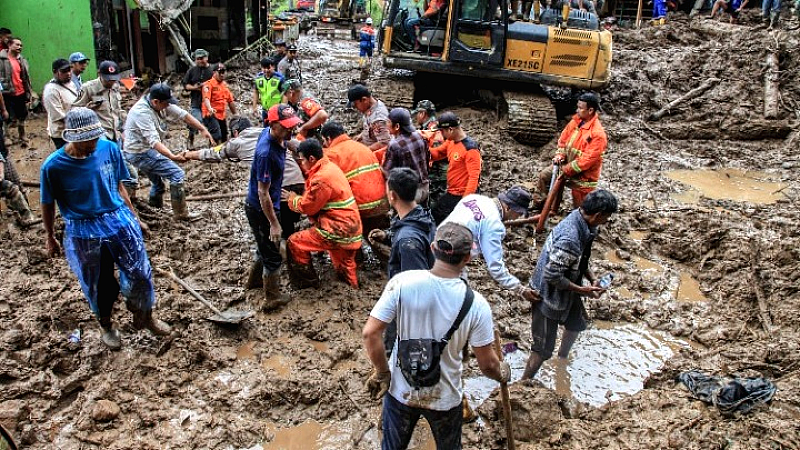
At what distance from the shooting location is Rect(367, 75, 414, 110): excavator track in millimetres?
10320

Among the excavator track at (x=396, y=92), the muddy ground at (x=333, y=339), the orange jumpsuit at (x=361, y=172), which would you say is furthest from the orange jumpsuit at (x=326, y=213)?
the excavator track at (x=396, y=92)

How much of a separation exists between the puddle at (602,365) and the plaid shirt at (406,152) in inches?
78.7

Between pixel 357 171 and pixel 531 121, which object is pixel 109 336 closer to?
pixel 357 171

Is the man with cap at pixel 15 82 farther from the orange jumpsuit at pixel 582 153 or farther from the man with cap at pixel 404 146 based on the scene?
the orange jumpsuit at pixel 582 153

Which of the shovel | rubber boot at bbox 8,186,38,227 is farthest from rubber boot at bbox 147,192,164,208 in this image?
the shovel

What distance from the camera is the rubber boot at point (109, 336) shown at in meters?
4.62

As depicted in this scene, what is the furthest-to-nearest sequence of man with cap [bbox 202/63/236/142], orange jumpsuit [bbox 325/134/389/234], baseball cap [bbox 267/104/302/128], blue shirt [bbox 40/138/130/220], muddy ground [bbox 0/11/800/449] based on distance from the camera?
1. man with cap [bbox 202/63/236/142]
2. orange jumpsuit [bbox 325/134/389/234]
3. baseball cap [bbox 267/104/302/128]
4. blue shirt [bbox 40/138/130/220]
5. muddy ground [bbox 0/11/800/449]

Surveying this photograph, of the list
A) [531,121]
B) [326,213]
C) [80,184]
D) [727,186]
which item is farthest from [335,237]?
[727,186]

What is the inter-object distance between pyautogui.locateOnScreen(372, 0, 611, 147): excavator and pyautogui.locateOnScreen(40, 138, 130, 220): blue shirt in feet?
21.5

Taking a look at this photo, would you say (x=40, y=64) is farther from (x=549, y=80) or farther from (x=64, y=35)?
(x=549, y=80)

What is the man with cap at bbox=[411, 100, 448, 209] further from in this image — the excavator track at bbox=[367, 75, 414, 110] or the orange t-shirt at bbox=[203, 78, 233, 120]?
the orange t-shirt at bbox=[203, 78, 233, 120]

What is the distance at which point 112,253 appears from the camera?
173 inches

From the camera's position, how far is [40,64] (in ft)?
39.4

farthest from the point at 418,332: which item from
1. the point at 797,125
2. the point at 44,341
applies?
the point at 797,125
